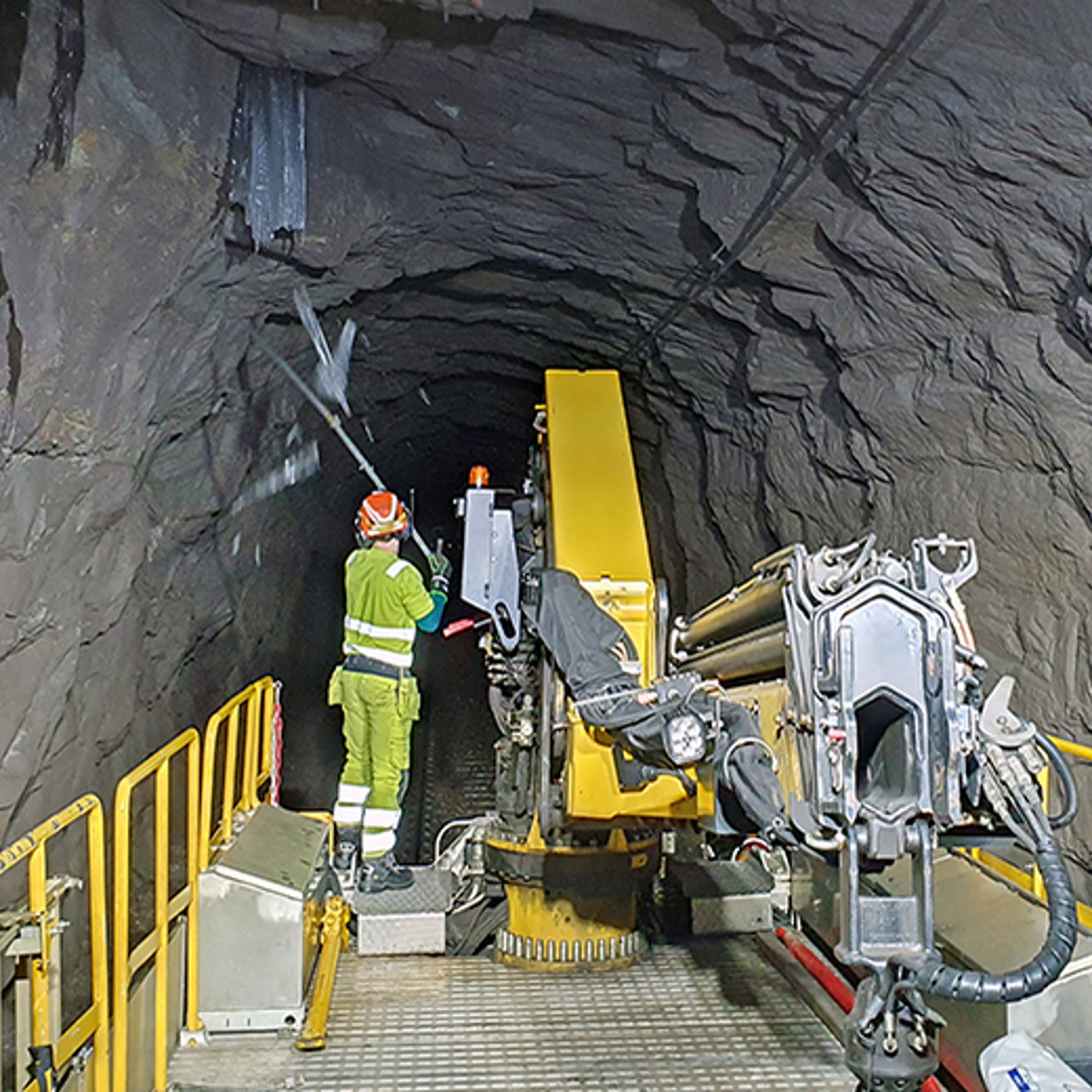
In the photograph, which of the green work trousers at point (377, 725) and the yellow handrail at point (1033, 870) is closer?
the yellow handrail at point (1033, 870)

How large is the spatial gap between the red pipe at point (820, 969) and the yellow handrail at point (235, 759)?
2.80 metres

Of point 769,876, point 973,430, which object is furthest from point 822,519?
point 769,876

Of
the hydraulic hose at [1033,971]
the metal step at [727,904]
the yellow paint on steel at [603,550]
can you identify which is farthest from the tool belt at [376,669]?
the hydraulic hose at [1033,971]

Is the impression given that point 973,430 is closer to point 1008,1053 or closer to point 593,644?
point 593,644

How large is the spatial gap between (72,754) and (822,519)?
191 inches

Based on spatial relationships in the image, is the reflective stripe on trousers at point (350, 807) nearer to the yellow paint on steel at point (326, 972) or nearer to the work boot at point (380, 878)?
the work boot at point (380, 878)

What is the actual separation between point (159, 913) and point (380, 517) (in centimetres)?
263

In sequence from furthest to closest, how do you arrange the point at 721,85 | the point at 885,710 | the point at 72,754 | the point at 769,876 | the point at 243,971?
the point at 769,876 < the point at 72,754 < the point at 721,85 < the point at 243,971 < the point at 885,710

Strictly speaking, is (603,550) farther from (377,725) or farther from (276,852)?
(276,852)

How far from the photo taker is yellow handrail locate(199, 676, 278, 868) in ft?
14.7

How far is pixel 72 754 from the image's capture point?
5359 millimetres

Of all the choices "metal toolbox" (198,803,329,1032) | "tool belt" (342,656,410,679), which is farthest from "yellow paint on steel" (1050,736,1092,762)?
"tool belt" (342,656,410,679)

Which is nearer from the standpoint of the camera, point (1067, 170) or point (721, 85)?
point (1067, 170)

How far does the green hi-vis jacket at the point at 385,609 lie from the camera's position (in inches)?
228
